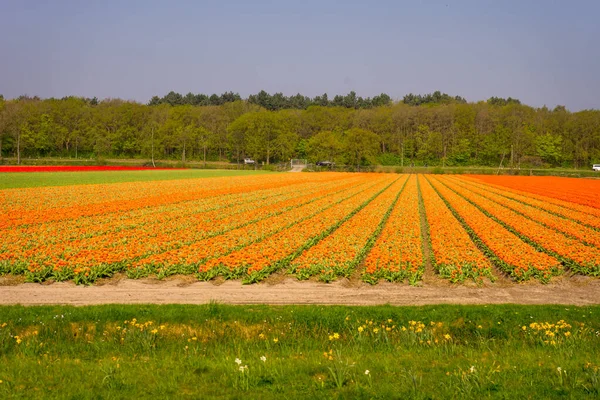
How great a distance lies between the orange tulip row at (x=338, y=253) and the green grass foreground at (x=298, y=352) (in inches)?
151

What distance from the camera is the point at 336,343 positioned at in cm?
884

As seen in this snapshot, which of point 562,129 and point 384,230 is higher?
point 562,129

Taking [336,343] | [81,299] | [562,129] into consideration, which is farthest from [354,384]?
[562,129]

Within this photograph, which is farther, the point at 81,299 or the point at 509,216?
the point at 509,216

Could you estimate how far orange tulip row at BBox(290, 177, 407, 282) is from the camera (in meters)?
14.9

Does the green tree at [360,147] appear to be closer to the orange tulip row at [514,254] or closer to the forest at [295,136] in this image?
Answer: the forest at [295,136]

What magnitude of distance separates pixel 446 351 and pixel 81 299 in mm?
8940

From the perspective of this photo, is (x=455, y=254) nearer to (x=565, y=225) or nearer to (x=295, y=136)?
(x=565, y=225)

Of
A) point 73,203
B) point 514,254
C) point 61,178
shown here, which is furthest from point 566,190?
point 61,178

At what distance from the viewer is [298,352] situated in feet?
26.8

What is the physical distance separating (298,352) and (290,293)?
487 cm

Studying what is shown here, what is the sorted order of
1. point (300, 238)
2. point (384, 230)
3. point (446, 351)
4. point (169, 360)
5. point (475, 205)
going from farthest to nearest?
point (475, 205) < point (384, 230) < point (300, 238) < point (446, 351) < point (169, 360)

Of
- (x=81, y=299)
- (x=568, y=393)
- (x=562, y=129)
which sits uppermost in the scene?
(x=562, y=129)

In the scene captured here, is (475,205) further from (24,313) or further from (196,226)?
(24,313)
